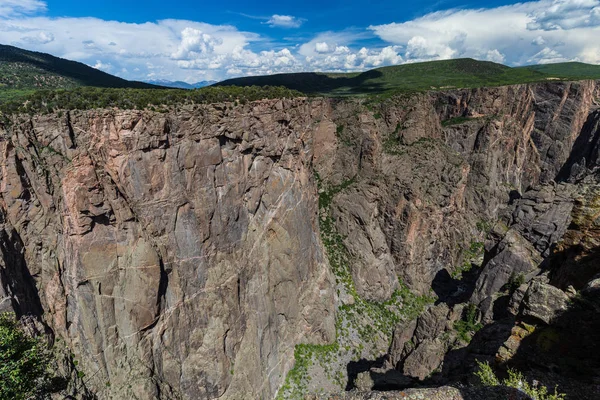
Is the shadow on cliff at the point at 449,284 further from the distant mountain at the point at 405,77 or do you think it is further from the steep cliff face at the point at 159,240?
the distant mountain at the point at 405,77

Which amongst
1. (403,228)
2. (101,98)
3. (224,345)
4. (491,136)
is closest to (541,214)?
(403,228)

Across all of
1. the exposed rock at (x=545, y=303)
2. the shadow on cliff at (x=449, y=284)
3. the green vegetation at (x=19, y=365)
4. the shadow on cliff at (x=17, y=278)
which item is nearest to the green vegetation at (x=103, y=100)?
the shadow on cliff at (x=17, y=278)

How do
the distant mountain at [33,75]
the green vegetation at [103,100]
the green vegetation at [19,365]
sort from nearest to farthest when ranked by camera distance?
the green vegetation at [19,365] < the green vegetation at [103,100] < the distant mountain at [33,75]

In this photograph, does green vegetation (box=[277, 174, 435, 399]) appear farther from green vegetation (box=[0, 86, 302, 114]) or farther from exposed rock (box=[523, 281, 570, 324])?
exposed rock (box=[523, 281, 570, 324])

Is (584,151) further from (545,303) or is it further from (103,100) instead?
(103,100)

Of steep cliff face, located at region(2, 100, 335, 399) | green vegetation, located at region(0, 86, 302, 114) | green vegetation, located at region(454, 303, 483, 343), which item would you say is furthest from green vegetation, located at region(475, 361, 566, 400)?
green vegetation, located at region(0, 86, 302, 114)

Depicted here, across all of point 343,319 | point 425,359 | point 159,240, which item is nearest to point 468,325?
point 425,359
